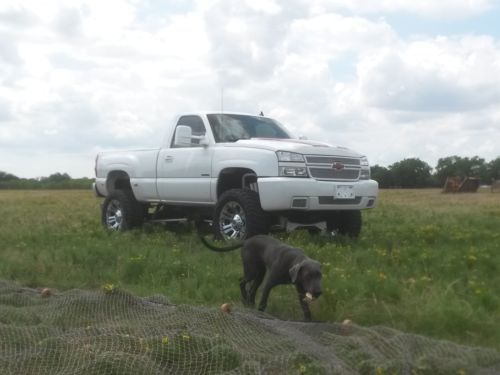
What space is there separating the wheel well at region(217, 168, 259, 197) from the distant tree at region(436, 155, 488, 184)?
49.9 m

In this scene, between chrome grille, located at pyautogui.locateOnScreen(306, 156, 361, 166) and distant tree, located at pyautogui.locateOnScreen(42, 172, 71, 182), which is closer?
chrome grille, located at pyautogui.locateOnScreen(306, 156, 361, 166)

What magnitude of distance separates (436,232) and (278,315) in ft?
17.2

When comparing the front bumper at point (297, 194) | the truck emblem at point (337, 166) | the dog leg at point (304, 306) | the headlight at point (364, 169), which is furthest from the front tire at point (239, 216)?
the dog leg at point (304, 306)

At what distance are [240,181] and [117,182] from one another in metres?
3.18

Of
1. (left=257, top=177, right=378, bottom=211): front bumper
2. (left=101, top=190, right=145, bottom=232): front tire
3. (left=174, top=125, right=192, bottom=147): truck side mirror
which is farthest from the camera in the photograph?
(left=101, top=190, right=145, bottom=232): front tire

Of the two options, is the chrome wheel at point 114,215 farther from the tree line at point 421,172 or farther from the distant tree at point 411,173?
the distant tree at point 411,173

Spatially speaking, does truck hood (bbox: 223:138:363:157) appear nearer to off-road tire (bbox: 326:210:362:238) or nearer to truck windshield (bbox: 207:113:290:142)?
truck windshield (bbox: 207:113:290:142)

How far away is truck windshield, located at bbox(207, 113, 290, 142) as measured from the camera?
1172 centimetres

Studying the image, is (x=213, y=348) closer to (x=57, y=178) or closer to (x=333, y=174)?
(x=333, y=174)

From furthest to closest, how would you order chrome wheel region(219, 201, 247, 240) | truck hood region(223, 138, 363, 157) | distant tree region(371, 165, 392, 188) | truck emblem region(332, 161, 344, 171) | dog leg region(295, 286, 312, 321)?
distant tree region(371, 165, 392, 188) → truck emblem region(332, 161, 344, 171) → chrome wheel region(219, 201, 247, 240) → truck hood region(223, 138, 363, 157) → dog leg region(295, 286, 312, 321)

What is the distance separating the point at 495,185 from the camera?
1501 inches

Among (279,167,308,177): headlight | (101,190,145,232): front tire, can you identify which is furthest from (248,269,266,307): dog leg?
(101,190,145,232): front tire

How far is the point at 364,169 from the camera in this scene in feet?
37.1

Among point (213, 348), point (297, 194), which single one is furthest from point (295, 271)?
point (297, 194)
